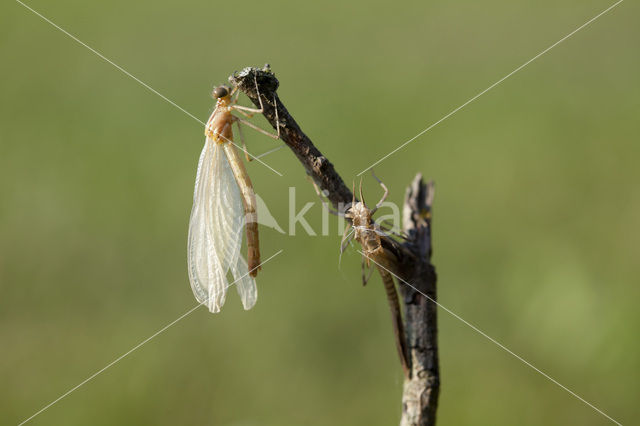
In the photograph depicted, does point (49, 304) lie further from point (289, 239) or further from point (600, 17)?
point (600, 17)

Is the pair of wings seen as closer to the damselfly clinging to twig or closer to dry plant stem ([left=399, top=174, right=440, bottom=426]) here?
the damselfly clinging to twig

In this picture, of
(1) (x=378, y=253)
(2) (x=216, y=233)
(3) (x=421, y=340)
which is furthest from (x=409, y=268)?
(2) (x=216, y=233)

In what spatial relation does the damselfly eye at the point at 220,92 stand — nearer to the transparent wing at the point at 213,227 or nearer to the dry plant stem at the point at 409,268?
the transparent wing at the point at 213,227

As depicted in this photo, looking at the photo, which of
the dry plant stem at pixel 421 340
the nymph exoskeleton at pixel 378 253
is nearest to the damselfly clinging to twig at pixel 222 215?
the nymph exoskeleton at pixel 378 253

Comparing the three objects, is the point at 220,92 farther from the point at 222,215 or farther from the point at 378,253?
the point at 378,253

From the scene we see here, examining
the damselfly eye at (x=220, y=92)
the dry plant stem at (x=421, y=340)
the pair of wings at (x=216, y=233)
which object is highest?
the damselfly eye at (x=220, y=92)

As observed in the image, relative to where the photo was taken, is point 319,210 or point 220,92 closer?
point 220,92
